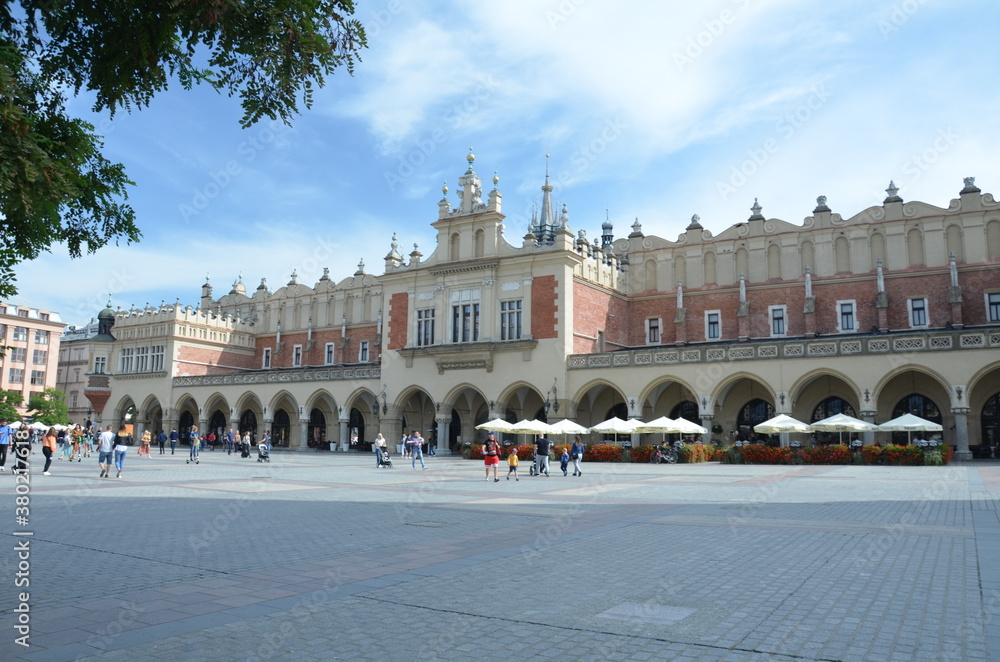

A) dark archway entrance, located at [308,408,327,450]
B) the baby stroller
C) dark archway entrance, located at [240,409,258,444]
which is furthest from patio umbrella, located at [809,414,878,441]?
dark archway entrance, located at [240,409,258,444]

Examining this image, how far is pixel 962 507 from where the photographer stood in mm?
14141

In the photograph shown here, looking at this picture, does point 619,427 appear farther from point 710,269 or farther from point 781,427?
point 710,269

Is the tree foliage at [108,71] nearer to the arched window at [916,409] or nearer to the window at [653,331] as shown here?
the arched window at [916,409]

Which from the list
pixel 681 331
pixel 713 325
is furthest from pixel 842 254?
pixel 681 331

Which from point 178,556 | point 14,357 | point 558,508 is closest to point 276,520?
point 178,556

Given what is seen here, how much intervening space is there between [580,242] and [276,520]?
3379cm

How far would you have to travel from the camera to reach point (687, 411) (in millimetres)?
40031

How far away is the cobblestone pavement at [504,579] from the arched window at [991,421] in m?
21.7

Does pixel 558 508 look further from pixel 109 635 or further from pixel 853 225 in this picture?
pixel 853 225

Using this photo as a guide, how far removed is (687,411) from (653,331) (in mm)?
7199

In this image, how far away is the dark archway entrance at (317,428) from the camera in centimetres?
5372

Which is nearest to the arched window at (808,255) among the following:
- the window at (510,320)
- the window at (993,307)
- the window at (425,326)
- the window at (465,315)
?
the window at (993,307)

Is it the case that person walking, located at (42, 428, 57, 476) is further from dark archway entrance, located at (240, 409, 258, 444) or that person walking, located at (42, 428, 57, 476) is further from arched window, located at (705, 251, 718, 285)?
arched window, located at (705, 251, 718, 285)

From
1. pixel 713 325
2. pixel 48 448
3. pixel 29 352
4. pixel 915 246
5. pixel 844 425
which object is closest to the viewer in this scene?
pixel 48 448
